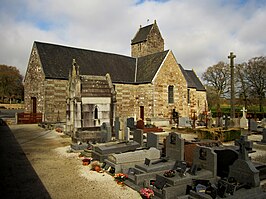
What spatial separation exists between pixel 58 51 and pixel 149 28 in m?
18.1

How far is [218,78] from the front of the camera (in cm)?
4797

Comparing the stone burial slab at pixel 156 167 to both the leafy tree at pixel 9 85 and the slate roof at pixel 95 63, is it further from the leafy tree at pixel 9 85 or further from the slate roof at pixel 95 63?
the leafy tree at pixel 9 85

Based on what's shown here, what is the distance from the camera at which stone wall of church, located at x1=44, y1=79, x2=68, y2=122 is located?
22469mm

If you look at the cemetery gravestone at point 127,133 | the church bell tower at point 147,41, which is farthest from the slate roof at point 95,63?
the cemetery gravestone at point 127,133

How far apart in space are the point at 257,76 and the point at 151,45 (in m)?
18.9

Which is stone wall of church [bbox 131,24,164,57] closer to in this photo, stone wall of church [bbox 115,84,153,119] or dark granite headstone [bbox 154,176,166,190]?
stone wall of church [bbox 115,84,153,119]

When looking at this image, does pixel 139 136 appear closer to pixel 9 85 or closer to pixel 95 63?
pixel 95 63

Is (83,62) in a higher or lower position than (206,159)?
higher

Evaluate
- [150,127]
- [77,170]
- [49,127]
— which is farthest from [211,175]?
[49,127]

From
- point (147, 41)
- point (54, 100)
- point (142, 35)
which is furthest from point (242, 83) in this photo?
point (54, 100)

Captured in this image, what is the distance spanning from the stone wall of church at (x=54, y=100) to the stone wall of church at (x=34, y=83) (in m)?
0.87

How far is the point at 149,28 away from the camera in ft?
124

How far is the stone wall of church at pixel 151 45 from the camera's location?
36922 mm

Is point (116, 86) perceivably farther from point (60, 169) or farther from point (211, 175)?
point (211, 175)
